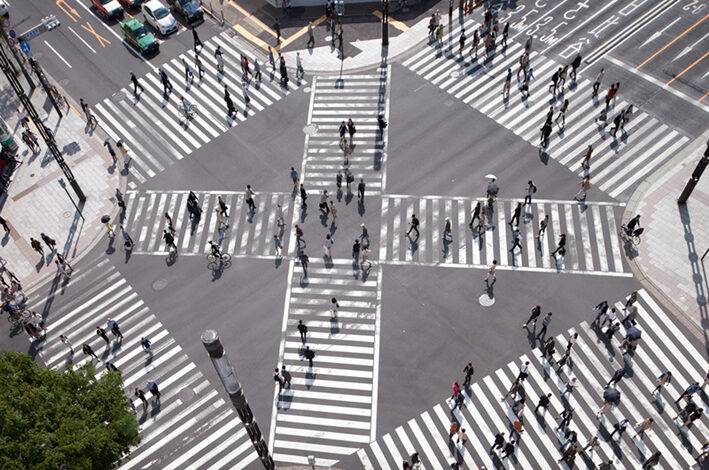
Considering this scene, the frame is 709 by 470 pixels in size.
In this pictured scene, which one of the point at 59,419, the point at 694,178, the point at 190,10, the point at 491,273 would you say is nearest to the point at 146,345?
the point at 59,419

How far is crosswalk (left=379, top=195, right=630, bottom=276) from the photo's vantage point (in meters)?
37.3

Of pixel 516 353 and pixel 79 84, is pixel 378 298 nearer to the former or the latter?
pixel 516 353

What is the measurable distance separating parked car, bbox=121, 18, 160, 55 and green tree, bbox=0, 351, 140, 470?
3375 centimetres

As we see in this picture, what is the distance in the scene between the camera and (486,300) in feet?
118

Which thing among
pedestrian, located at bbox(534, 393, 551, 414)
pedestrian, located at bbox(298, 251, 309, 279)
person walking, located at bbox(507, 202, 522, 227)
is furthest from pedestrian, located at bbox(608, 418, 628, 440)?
pedestrian, located at bbox(298, 251, 309, 279)

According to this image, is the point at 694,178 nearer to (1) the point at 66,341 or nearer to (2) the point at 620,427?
(2) the point at 620,427

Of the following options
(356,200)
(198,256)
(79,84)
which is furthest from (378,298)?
(79,84)

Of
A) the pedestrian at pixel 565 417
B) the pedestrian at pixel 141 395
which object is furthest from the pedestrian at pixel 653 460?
the pedestrian at pixel 141 395

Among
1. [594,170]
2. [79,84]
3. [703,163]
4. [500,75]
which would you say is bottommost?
[703,163]

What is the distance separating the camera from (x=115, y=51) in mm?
53656

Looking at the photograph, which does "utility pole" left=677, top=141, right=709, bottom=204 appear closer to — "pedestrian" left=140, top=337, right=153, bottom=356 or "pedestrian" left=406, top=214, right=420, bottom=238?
"pedestrian" left=406, top=214, right=420, bottom=238

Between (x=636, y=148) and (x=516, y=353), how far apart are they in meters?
17.8

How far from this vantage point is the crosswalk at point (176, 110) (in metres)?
45.7

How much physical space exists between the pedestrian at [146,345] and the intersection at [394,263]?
518 mm
